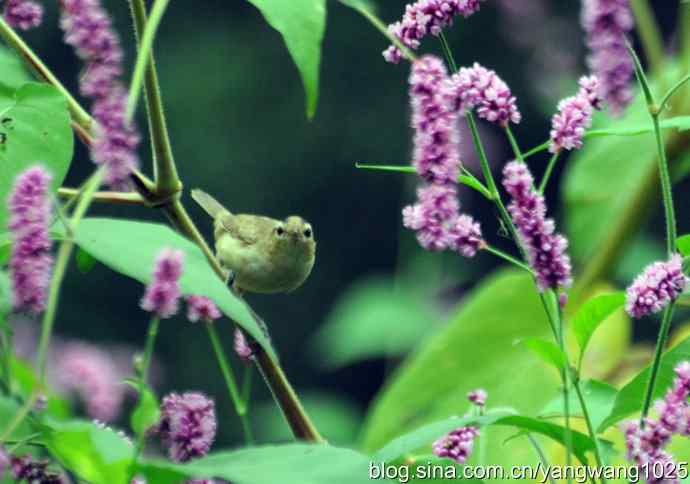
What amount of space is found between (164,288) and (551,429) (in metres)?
0.34

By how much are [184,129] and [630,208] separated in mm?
9037

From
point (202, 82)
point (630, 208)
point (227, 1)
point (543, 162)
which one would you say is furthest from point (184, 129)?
point (630, 208)

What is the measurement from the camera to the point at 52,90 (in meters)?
1.01

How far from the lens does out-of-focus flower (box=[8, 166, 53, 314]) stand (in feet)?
2.42

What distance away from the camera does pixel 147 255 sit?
33.0 inches

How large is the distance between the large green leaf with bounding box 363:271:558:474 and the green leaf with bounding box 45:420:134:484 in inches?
43.8

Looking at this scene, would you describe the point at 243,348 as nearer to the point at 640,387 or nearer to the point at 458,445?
the point at 458,445

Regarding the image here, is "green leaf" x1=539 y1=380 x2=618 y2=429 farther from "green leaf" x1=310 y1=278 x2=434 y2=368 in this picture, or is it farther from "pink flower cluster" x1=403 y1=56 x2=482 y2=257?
"green leaf" x1=310 y1=278 x2=434 y2=368

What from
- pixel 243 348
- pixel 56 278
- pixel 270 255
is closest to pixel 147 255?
pixel 56 278

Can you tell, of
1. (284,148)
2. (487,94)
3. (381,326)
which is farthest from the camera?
(284,148)

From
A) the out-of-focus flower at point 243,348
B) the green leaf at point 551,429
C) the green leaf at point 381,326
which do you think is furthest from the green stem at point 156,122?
the green leaf at point 381,326

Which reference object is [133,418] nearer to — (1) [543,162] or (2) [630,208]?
(2) [630,208]

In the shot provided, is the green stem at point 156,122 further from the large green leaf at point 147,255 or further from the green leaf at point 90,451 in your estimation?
the green leaf at point 90,451

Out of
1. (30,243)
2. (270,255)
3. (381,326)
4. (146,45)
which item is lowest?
(381,326)
